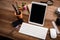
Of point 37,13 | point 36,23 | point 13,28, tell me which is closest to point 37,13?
point 37,13

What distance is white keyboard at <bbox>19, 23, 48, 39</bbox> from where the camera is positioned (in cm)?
144

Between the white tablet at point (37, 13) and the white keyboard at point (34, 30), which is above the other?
the white tablet at point (37, 13)

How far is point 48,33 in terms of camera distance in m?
1.46

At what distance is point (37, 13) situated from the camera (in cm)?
156

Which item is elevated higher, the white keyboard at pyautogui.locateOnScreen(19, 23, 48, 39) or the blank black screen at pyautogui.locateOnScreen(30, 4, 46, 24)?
the blank black screen at pyautogui.locateOnScreen(30, 4, 46, 24)

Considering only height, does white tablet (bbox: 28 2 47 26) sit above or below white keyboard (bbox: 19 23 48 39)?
above

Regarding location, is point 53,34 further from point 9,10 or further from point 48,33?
point 9,10

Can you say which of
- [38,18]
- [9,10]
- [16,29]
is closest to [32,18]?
[38,18]

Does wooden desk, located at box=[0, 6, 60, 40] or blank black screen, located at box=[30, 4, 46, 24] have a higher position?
blank black screen, located at box=[30, 4, 46, 24]

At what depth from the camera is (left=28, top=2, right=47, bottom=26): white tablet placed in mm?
1531

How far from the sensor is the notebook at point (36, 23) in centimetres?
147

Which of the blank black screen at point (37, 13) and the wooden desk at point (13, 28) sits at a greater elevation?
the blank black screen at point (37, 13)

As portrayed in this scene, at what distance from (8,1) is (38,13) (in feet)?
1.96

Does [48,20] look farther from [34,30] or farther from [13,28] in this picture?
[13,28]
